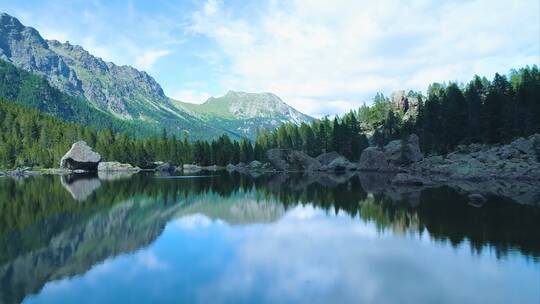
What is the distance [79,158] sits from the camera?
159500 millimetres

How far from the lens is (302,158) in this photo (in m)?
169

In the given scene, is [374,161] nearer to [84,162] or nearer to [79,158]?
[84,162]

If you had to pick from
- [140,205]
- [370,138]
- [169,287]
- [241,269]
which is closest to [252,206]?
[140,205]

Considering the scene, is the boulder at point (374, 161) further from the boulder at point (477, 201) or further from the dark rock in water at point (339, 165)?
the boulder at point (477, 201)

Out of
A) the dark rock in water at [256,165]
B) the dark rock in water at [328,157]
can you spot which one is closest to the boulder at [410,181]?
the dark rock in water at [328,157]

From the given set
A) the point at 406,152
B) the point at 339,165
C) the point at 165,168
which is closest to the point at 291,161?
the point at 339,165

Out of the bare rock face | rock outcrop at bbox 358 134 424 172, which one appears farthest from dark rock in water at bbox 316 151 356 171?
the bare rock face

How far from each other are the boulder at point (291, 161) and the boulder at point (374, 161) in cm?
A: 1983

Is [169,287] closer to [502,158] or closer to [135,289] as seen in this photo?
[135,289]

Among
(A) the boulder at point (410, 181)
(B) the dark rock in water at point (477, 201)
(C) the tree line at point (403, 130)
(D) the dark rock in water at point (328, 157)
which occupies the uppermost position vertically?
(C) the tree line at point (403, 130)

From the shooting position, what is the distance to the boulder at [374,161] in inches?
5768

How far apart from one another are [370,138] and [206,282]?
172 m

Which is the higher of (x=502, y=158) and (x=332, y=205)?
(x=502, y=158)

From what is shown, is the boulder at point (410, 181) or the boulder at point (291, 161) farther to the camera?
the boulder at point (291, 161)
